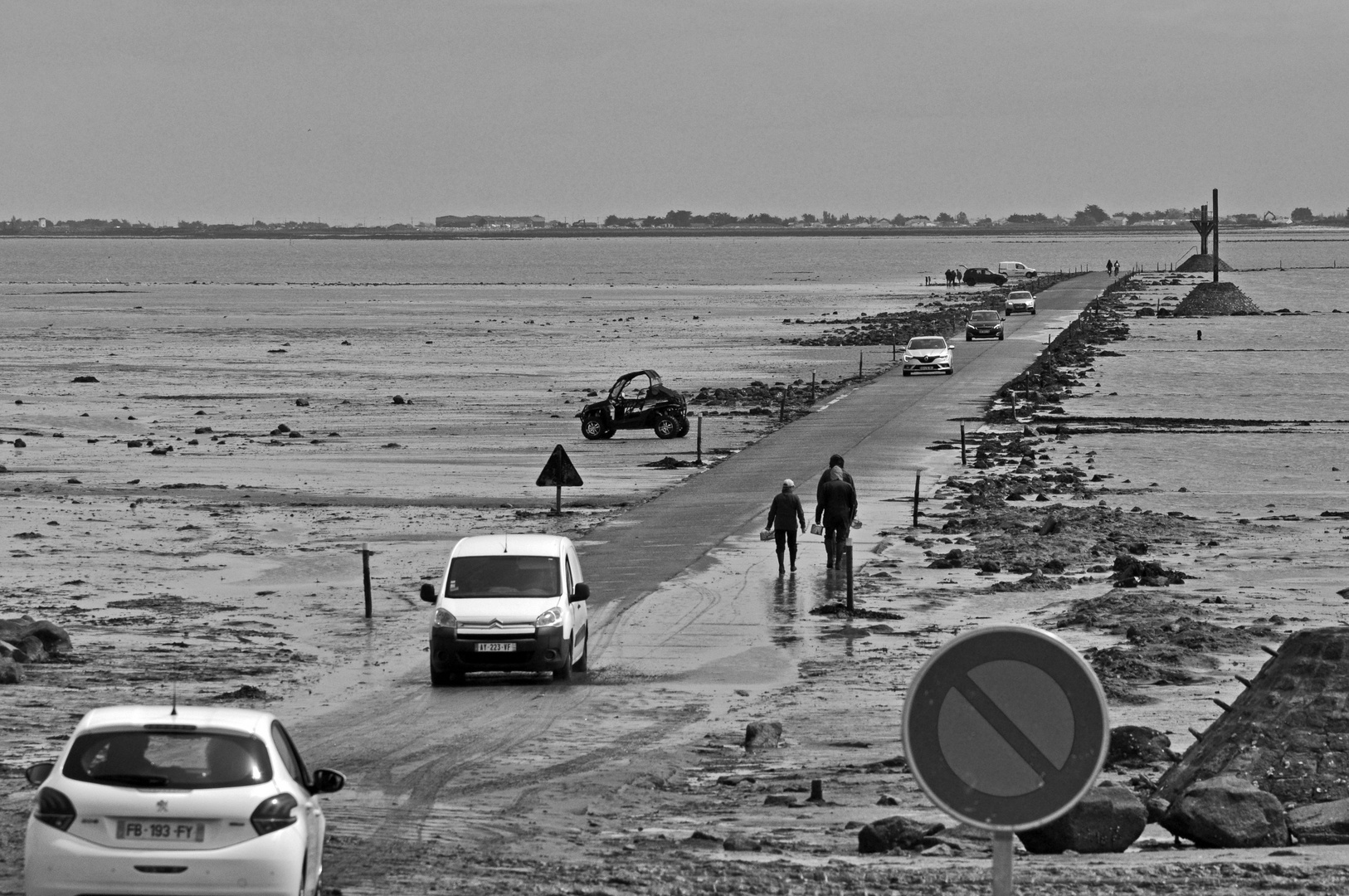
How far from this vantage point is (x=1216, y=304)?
117 metres

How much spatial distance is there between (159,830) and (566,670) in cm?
1063

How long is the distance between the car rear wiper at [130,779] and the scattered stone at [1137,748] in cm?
847

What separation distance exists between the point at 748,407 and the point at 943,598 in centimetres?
3012

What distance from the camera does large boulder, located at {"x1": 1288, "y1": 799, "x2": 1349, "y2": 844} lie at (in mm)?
11750

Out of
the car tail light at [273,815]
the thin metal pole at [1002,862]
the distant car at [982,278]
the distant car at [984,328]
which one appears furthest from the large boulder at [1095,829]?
the distant car at [982,278]

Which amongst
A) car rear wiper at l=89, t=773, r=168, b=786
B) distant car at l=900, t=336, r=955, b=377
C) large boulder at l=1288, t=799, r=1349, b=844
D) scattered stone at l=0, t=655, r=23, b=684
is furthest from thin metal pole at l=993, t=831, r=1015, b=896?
distant car at l=900, t=336, r=955, b=377

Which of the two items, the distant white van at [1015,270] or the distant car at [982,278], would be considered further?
the distant white van at [1015,270]

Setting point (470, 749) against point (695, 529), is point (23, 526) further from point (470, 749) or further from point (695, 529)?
point (470, 749)

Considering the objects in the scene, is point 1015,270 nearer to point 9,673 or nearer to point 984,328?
point 984,328

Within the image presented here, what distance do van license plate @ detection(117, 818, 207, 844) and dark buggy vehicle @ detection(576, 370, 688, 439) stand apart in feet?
120

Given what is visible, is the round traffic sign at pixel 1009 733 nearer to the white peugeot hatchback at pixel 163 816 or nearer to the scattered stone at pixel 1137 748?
the white peugeot hatchback at pixel 163 816

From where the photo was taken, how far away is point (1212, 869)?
10414 millimetres

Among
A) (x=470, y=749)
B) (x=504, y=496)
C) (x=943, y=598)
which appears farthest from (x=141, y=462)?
(x=470, y=749)

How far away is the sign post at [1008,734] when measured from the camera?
5.82 m
